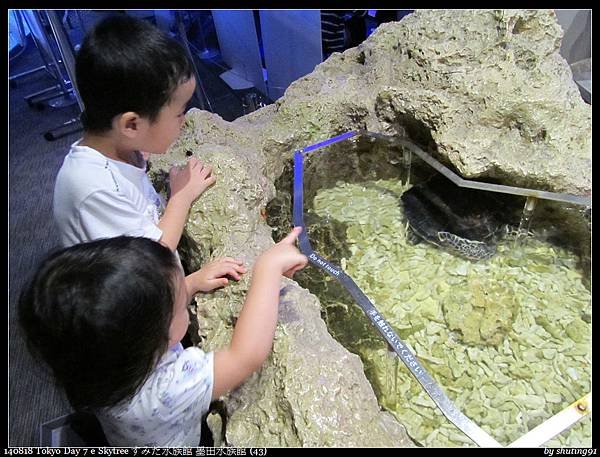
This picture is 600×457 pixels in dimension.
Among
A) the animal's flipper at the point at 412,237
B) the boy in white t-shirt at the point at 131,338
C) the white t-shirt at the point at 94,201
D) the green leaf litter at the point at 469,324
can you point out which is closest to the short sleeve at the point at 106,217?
the white t-shirt at the point at 94,201

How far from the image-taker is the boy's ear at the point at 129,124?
121 cm

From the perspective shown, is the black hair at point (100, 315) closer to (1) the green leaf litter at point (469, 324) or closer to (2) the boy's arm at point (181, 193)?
(2) the boy's arm at point (181, 193)

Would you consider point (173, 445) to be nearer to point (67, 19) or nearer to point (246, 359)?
point (246, 359)

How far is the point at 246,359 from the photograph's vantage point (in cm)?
104

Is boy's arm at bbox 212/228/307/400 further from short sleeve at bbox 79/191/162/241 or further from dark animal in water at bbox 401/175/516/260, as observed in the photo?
dark animal in water at bbox 401/175/516/260

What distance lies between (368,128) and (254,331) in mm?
1032

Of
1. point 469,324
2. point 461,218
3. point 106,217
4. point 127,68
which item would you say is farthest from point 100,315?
point 461,218

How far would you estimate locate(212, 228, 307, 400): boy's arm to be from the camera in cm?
104

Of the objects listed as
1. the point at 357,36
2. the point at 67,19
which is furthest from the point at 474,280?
the point at 67,19

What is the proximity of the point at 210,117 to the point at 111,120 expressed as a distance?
62 centimetres

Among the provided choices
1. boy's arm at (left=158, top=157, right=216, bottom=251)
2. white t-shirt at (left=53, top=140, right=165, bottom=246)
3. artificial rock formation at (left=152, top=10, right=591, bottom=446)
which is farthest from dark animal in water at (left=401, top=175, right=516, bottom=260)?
white t-shirt at (left=53, top=140, right=165, bottom=246)

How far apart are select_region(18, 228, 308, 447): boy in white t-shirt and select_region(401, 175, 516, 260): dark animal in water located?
0.84m

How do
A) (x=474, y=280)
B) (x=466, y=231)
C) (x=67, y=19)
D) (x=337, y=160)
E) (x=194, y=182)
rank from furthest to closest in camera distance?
(x=67, y=19) → (x=337, y=160) → (x=466, y=231) → (x=474, y=280) → (x=194, y=182)

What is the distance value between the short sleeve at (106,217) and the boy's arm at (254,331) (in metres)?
0.34
